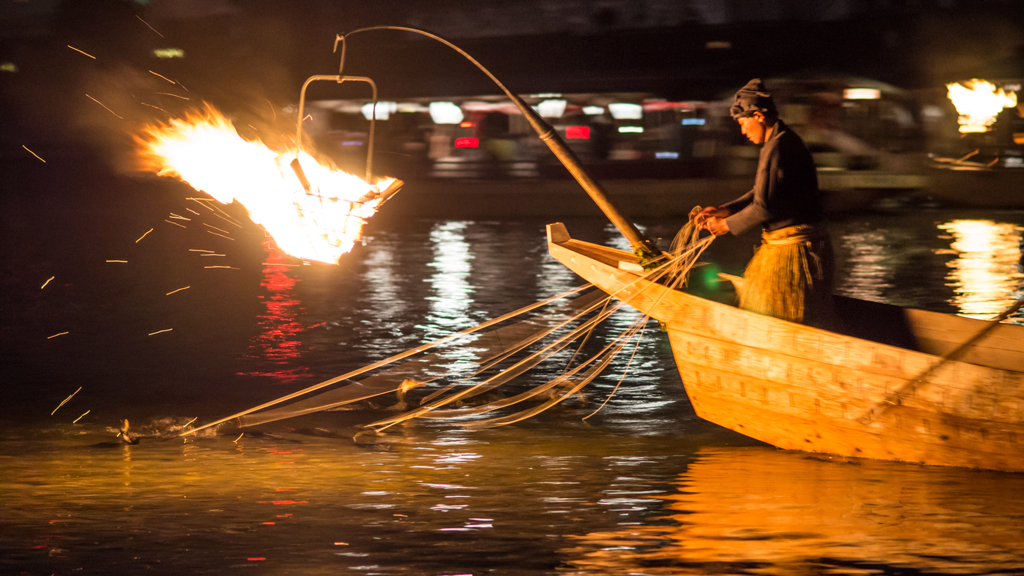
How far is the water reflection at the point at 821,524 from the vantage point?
173 inches

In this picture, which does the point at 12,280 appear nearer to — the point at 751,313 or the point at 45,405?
the point at 45,405

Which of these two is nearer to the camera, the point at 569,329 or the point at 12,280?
the point at 569,329

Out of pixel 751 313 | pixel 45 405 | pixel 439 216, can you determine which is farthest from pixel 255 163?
pixel 439 216

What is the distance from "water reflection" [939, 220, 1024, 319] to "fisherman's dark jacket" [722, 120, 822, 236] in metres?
5.48

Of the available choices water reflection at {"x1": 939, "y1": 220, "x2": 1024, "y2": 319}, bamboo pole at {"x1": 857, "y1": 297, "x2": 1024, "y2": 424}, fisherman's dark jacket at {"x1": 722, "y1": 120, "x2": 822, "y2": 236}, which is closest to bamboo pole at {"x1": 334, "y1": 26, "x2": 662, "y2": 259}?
fisherman's dark jacket at {"x1": 722, "y1": 120, "x2": 822, "y2": 236}

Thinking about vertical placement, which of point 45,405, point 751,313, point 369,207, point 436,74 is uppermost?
point 436,74

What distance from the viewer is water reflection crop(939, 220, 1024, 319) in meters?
12.0

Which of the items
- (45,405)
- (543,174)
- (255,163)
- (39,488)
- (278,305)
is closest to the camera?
(39,488)

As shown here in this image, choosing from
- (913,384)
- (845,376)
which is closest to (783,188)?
(845,376)

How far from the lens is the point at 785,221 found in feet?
19.4

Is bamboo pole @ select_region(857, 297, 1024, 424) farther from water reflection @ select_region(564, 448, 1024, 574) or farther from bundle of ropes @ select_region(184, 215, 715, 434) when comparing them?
bundle of ropes @ select_region(184, 215, 715, 434)

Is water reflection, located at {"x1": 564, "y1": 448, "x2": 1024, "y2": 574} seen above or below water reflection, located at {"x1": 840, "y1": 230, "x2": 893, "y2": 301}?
below

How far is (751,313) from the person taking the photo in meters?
5.84

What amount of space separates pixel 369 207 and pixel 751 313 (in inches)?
85.7
